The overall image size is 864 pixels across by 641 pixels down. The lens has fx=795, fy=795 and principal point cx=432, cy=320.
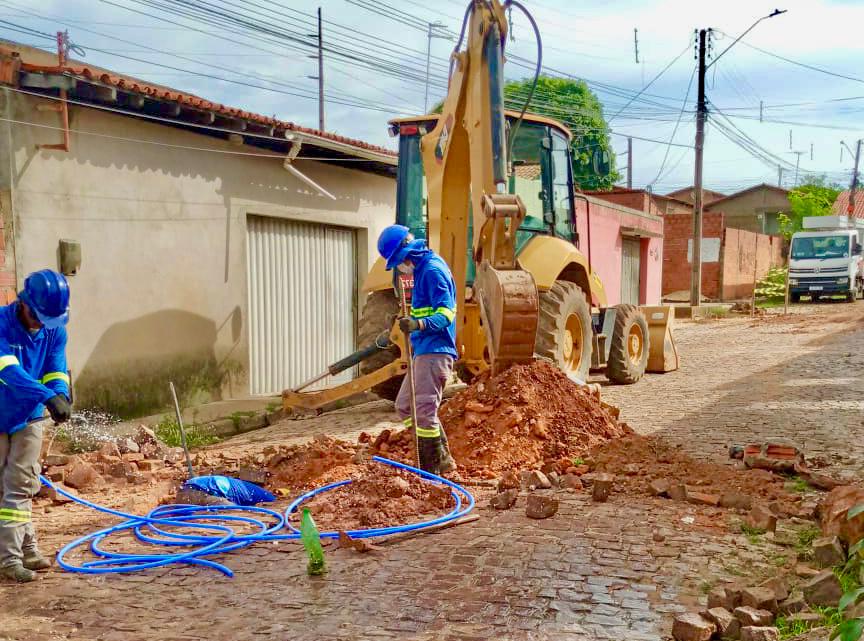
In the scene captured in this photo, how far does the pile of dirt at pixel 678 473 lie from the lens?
5.52 meters

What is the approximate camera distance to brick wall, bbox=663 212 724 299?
29.8 metres

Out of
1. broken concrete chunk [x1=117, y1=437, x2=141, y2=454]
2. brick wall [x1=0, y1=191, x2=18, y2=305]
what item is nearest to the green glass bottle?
broken concrete chunk [x1=117, y1=437, x2=141, y2=454]

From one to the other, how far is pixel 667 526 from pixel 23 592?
3.69 meters

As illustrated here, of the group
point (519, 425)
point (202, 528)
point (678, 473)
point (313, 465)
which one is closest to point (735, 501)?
point (678, 473)

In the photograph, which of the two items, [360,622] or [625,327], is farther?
[625,327]

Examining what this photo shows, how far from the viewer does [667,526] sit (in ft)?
16.2

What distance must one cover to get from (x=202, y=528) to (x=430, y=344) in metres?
2.08

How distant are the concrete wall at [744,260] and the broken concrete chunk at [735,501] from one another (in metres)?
26.4

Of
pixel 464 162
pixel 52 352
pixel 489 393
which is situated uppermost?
pixel 464 162

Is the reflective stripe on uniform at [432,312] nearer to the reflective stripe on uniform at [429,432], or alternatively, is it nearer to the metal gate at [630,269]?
the reflective stripe on uniform at [429,432]

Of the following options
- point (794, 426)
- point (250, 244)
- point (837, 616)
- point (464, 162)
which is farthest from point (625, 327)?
point (837, 616)

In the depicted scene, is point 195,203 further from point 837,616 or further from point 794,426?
point 837,616

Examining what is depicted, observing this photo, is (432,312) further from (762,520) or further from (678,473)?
(762,520)

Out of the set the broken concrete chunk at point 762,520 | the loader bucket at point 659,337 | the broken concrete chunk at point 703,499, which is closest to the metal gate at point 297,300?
the loader bucket at point 659,337
